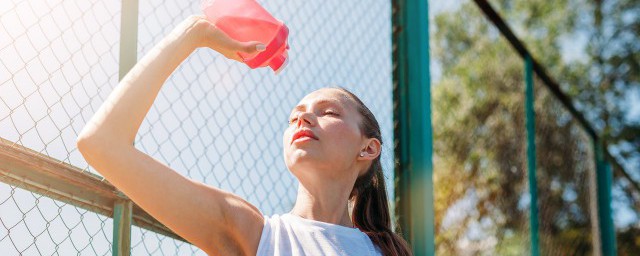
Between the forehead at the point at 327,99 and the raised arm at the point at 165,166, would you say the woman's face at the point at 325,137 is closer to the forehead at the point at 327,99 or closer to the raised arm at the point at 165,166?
the forehead at the point at 327,99

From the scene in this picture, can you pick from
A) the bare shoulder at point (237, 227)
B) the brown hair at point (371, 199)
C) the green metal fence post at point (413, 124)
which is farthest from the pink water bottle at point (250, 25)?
the green metal fence post at point (413, 124)

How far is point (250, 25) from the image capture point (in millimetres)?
2180

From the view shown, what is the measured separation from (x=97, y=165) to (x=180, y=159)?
52 centimetres

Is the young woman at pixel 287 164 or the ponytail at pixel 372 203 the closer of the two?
the young woman at pixel 287 164

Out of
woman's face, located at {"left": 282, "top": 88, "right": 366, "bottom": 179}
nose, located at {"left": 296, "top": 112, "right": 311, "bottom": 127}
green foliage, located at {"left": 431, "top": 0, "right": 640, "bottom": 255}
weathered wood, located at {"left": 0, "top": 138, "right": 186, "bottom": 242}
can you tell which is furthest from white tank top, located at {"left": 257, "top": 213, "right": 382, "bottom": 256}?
green foliage, located at {"left": 431, "top": 0, "right": 640, "bottom": 255}

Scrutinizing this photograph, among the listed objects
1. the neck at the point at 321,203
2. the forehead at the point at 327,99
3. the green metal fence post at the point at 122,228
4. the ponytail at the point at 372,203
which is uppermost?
the forehead at the point at 327,99

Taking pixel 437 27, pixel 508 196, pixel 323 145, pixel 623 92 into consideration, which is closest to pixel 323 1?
pixel 323 145

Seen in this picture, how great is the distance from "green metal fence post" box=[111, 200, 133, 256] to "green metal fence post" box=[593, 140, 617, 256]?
4.32 metres

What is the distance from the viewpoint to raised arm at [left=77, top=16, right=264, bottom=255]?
184 centimetres

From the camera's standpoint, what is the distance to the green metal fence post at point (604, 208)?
5.91m

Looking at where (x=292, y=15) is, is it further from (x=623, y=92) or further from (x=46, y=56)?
(x=623, y=92)

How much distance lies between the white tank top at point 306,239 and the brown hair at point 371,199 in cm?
18

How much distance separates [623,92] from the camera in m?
11.5

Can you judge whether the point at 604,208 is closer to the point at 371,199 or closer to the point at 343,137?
the point at 371,199
